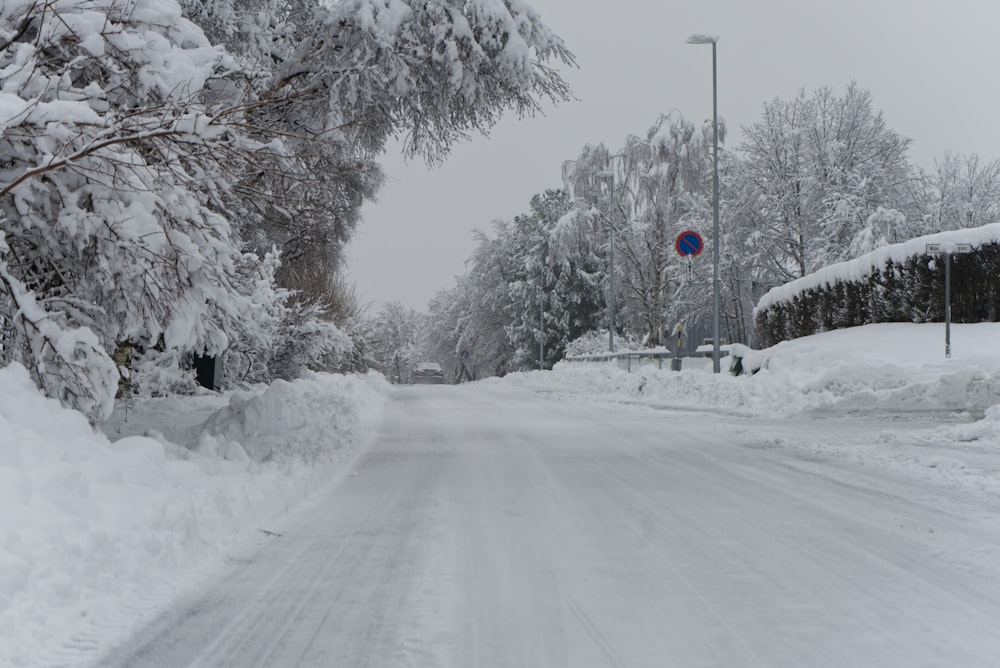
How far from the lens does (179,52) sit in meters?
7.62

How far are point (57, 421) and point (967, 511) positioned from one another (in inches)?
245

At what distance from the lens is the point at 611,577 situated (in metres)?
4.85

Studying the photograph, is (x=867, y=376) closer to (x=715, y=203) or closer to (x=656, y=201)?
(x=715, y=203)

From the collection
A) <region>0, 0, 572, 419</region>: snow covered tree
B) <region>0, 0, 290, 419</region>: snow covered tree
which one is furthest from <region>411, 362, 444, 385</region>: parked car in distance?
<region>0, 0, 290, 419</region>: snow covered tree

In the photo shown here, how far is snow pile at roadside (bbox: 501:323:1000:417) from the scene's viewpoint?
15.5 m

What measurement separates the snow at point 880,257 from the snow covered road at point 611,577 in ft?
37.6

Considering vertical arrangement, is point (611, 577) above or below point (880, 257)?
below

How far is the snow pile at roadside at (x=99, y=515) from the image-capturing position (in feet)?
12.8

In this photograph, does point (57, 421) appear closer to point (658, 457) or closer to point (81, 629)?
point (81, 629)

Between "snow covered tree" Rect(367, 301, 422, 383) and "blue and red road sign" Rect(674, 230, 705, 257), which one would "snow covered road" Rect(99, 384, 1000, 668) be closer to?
"blue and red road sign" Rect(674, 230, 705, 257)

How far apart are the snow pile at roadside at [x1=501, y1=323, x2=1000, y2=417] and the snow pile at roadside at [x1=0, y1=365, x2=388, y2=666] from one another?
1118 centimetres

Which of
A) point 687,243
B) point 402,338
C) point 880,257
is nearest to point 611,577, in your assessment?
point 880,257

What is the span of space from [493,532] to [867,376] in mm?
12821

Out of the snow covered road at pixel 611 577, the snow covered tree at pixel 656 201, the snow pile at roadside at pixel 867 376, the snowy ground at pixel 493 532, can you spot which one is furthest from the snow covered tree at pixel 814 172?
the snow covered road at pixel 611 577
